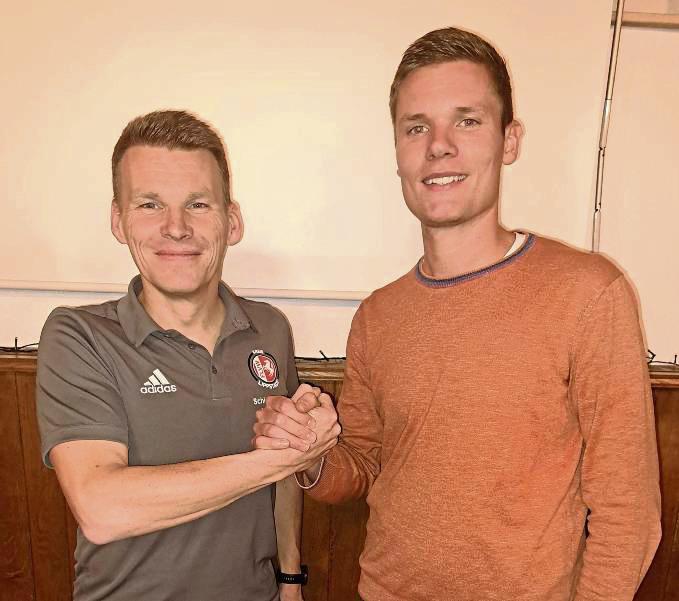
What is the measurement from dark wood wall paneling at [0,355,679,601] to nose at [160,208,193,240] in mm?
710

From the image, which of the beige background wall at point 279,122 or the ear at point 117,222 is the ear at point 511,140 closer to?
the beige background wall at point 279,122

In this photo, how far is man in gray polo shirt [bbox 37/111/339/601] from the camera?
1180 mm

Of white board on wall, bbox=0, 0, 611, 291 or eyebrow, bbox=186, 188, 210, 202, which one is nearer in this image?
eyebrow, bbox=186, 188, 210, 202

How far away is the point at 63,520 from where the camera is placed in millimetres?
1894

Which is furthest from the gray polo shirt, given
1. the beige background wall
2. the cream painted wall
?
the cream painted wall

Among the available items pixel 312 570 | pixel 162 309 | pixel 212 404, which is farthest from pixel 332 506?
pixel 162 309

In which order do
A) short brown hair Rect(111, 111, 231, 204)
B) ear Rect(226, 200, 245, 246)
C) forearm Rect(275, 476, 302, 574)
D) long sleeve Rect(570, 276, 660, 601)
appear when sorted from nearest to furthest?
long sleeve Rect(570, 276, 660, 601) → short brown hair Rect(111, 111, 231, 204) → ear Rect(226, 200, 245, 246) → forearm Rect(275, 476, 302, 574)

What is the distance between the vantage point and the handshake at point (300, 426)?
1.27 meters

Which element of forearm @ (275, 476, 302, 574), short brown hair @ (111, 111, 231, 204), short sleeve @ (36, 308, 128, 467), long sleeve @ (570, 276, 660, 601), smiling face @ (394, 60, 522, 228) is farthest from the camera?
forearm @ (275, 476, 302, 574)

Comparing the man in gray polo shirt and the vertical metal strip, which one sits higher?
the vertical metal strip

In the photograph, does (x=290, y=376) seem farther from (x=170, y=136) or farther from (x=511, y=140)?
(x=511, y=140)

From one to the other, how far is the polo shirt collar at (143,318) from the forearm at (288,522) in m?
0.55

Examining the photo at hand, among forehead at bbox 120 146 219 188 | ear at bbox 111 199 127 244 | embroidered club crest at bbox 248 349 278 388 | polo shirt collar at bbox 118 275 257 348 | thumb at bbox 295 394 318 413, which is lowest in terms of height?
thumb at bbox 295 394 318 413

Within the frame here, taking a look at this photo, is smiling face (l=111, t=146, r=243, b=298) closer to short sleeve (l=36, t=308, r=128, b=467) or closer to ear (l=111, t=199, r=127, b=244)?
ear (l=111, t=199, r=127, b=244)
